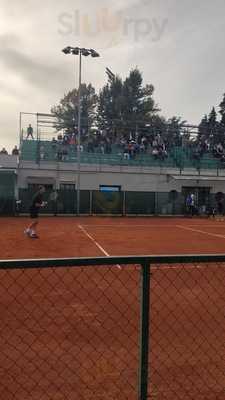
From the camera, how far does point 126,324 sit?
22.0 feet

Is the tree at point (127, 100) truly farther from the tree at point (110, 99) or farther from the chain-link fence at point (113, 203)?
the chain-link fence at point (113, 203)

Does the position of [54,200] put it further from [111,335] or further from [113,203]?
[111,335]

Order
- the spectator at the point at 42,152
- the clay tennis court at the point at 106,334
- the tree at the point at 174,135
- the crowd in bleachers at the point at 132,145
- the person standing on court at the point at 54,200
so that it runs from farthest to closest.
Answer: the tree at the point at 174,135 < the crowd in bleachers at the point at 132,145 < the spectator at the point at 42,152 < the person standing on court at the point at 54,200 < the clay tennis court at the point at 106,334

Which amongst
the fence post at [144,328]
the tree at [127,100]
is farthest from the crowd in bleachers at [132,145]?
the fence post at [144,328]

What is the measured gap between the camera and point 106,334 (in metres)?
6.18

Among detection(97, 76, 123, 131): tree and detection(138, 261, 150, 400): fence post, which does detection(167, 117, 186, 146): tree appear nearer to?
detection(97, 76, 123, 131): tree

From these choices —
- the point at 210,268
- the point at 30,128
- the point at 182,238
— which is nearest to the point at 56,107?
the point at 30,128

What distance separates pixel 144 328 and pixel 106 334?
260 centimetres

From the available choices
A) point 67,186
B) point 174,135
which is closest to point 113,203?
point 67,186

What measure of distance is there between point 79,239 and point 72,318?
36.5ft

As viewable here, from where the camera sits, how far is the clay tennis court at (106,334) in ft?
15.3

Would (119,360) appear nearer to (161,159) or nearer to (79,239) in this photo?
(79,239)

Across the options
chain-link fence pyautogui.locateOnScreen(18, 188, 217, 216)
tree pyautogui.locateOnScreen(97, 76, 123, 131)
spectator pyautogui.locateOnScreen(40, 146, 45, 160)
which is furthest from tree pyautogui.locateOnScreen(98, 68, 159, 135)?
chain-link fence pyautogui.locateOnScreen(18, 188, 217, 216)

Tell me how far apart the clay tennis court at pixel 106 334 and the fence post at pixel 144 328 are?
0.75 metres
